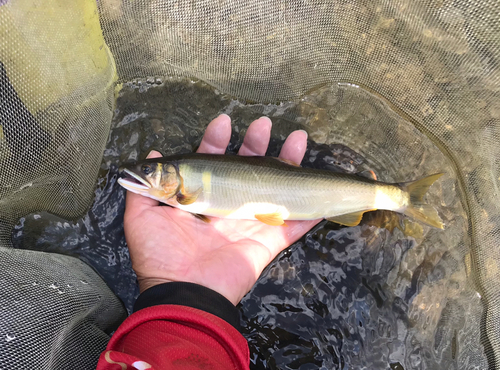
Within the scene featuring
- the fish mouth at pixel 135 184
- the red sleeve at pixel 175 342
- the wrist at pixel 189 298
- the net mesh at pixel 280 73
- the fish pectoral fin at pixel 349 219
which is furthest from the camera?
the fish pectoral fin at pixel 349 219

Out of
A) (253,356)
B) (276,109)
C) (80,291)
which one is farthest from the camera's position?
(276,109)

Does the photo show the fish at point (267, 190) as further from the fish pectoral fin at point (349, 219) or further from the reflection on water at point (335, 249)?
the reflection on water at point (335, 249)

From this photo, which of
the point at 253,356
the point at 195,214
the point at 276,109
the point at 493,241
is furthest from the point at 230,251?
the point at 493,241

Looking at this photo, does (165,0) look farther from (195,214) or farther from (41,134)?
(195,214)

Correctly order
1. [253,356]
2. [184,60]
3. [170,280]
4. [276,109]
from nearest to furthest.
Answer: [170,280] → [253,356] → [184,60] → [276,109]

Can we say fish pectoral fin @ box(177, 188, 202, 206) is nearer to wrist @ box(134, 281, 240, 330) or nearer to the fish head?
the fish head

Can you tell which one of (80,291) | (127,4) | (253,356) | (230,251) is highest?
(127,4)

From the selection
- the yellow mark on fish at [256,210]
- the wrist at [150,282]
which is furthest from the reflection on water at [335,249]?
the yellow mark on fish at [256,210]
